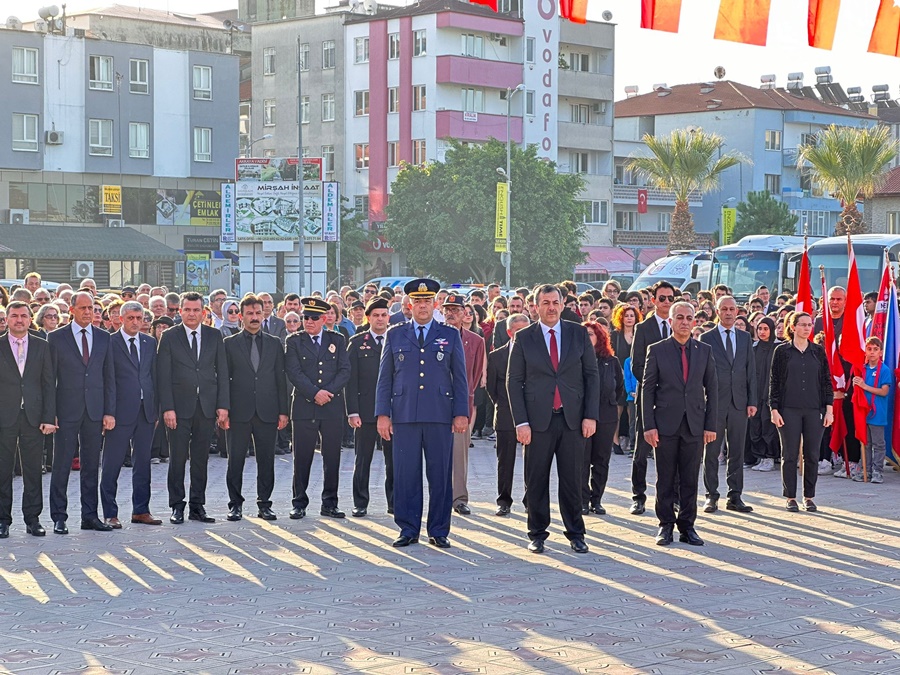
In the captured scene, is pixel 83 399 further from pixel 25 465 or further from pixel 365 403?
pixel 365 403

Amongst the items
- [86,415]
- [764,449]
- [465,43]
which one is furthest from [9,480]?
[465,43]

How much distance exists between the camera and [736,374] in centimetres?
1429

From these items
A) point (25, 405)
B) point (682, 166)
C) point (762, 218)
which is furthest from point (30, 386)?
point (762, 218)

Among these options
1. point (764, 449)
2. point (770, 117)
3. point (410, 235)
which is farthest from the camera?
point (770, 117)

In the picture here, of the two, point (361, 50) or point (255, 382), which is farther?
point (361, 50)

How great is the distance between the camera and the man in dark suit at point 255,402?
13.6 meters

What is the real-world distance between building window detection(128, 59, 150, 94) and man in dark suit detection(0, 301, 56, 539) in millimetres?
53896

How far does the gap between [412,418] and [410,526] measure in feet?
2.85

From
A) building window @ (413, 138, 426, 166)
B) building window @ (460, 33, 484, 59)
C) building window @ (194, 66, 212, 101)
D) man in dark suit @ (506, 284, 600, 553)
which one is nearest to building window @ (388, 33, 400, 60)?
building window @ (460, 33, 484, 59)

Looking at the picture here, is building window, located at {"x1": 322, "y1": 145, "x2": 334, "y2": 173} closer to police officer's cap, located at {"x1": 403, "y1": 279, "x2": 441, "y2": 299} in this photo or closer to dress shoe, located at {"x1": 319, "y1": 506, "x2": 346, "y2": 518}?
dress shoe, located at {"x1": 319, "y1": 506, "x2": 346, "y2": 518}

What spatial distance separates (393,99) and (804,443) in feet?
211

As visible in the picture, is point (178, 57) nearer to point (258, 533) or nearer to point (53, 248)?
point (53, 248)

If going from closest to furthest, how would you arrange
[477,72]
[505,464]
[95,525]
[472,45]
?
[95,525] → [505,464] → [477,72] → [472,45]

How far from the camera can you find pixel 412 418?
40.1ft
